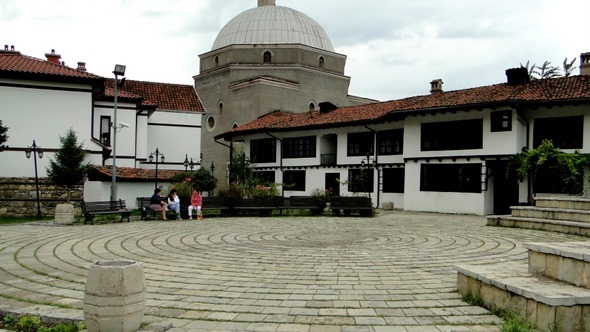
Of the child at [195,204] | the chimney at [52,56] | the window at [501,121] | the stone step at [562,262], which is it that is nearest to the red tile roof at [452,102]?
the window at [501,121]

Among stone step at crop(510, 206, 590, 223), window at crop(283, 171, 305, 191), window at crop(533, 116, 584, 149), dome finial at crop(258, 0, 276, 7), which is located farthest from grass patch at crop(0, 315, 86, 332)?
dome finial at crop(258, 0, 276, 7)

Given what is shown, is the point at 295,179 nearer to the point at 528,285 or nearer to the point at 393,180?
the point at 393,180

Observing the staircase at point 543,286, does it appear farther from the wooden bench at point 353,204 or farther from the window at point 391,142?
the window at point 391,142

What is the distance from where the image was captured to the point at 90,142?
24.5 meters

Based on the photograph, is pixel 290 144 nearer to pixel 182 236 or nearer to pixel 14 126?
pixel 14 126

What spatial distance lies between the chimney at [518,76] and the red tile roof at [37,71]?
812 inches

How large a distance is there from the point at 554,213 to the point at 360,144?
1657cm

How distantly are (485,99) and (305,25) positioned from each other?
2463 centimetres

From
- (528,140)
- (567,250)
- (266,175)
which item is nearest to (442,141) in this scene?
(528,140)

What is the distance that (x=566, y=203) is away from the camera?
48.8ft

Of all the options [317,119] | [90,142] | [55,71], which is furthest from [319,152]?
[55,71]

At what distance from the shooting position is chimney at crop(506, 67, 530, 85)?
81.5 feet

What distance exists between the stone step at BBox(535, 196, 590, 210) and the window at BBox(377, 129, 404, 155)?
1275cm

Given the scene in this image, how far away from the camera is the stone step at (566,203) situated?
46.4 ft
